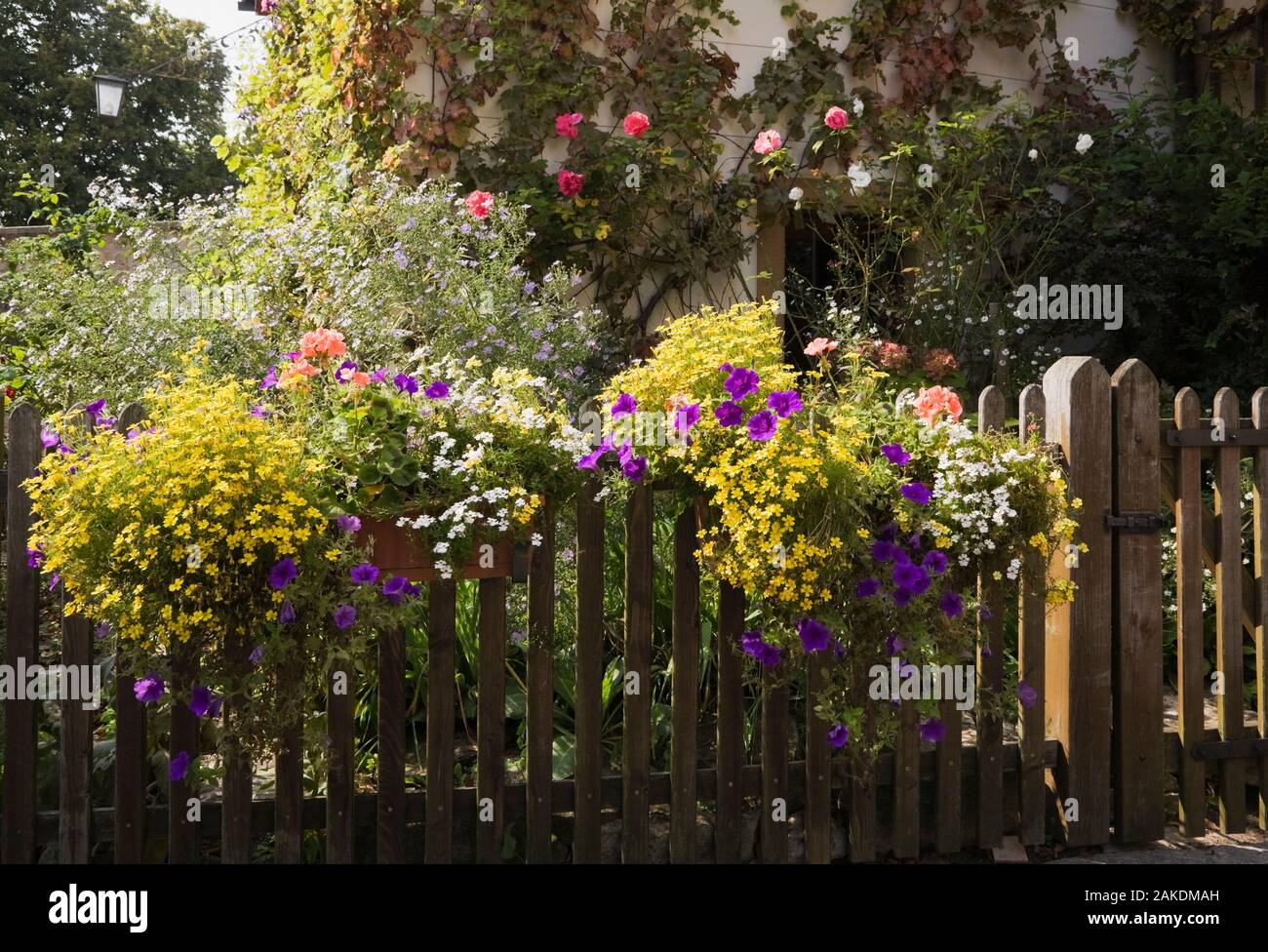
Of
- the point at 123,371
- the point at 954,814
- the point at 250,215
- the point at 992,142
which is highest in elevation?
the point at 992,142

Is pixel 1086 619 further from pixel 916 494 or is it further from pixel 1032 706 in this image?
pixel 916 494

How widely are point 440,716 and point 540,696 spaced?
257 mm

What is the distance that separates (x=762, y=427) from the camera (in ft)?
8.78

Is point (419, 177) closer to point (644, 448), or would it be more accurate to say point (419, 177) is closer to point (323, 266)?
point (323, 266)

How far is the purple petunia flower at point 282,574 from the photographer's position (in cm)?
246

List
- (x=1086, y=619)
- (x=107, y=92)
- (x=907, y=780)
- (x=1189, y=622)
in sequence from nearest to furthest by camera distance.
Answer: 1. (x=907, y=780)
2. (x=1086, y=619)
3. (x=1189, y=622)
4. (x=107, y=92)

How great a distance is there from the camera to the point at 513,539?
9.25ft

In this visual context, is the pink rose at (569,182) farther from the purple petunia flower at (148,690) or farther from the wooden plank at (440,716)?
the purple petunia flower at (148,690)

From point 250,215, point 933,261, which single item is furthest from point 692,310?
point 250,215

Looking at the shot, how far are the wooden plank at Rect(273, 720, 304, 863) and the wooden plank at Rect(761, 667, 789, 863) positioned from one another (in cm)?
119

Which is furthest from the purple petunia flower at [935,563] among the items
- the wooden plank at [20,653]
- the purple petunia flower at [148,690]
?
the wooden plank at [20,653]

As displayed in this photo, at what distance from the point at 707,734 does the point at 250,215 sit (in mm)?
3886

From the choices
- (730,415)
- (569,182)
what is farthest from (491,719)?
(569,182)

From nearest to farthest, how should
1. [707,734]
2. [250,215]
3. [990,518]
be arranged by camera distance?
[990,518] → [707,734] → [250,215]
